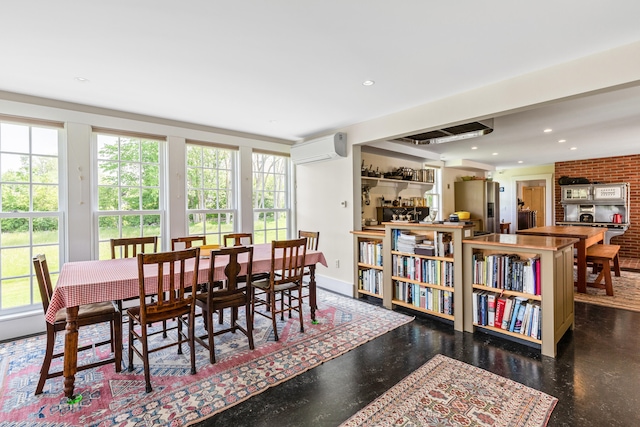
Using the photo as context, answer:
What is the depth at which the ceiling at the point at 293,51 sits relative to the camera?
6.01 feet

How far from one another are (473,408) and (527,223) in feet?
27.0

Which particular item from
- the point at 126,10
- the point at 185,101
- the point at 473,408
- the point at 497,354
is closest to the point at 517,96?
the point at 497,354

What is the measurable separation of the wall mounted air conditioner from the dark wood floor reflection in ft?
8.10

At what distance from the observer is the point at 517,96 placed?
2760 millimetres

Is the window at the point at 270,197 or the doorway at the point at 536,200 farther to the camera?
the doorway at the point at 536,200

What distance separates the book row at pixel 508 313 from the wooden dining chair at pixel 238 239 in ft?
8.92

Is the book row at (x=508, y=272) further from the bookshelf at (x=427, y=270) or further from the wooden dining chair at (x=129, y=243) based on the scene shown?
the wooden dining chair at (x=129, y=243)

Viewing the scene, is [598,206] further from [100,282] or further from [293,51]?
[100,282]

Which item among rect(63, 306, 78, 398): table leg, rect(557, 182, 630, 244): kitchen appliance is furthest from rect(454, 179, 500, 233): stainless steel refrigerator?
rect(63, 306, 78, 398): table leg

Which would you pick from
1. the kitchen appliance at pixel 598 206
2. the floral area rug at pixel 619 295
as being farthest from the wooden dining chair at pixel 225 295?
the kitchen appliance at pixel 598 206

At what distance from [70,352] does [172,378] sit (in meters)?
0.70

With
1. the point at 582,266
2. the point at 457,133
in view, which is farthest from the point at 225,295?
the point at 582,266

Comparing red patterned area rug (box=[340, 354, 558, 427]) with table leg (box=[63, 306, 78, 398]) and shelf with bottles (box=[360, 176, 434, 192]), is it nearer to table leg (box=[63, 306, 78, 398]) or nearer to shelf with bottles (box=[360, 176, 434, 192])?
table leg (box=[63, 306, 78, 398])

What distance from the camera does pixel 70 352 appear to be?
2.12 m
